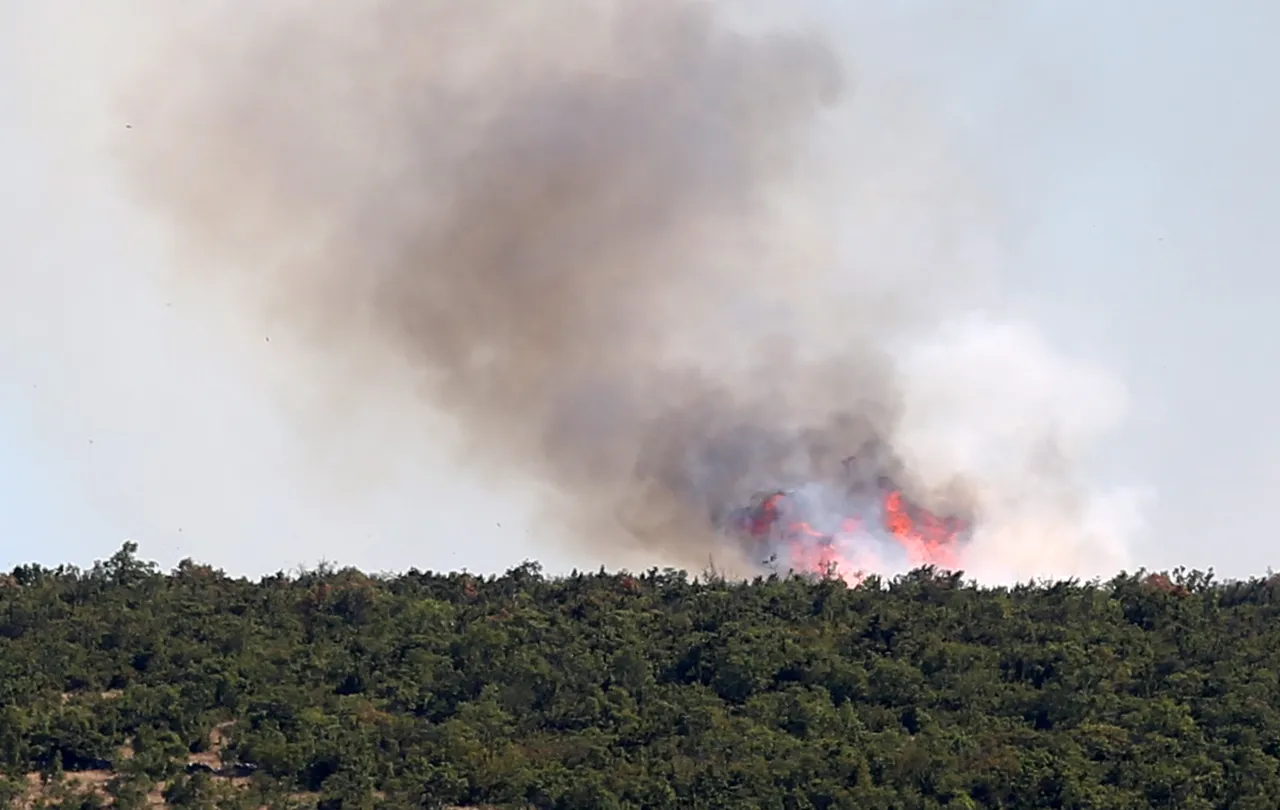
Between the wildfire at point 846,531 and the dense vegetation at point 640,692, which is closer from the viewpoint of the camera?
the dense vegetation at point 640,692

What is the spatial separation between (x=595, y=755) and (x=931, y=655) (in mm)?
17617

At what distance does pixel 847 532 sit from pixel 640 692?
3730 centimetres

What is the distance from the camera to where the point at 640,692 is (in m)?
104

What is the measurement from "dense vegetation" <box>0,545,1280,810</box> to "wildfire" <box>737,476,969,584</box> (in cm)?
1653

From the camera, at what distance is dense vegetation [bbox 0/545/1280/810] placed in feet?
306

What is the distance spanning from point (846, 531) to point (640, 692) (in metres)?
37.4

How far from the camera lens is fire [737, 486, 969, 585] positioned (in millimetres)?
136625

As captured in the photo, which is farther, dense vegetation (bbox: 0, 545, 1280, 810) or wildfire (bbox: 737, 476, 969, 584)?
wildfire (bbox: 737, 476, 969, 584)

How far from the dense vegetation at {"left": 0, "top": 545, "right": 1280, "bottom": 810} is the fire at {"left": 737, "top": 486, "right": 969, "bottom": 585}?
1647 cm

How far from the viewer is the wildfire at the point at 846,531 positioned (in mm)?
136750

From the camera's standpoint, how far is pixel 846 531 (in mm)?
138625

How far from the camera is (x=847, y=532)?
138 metres

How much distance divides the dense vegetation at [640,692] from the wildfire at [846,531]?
651 inches

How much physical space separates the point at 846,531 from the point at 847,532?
0.47 feet
